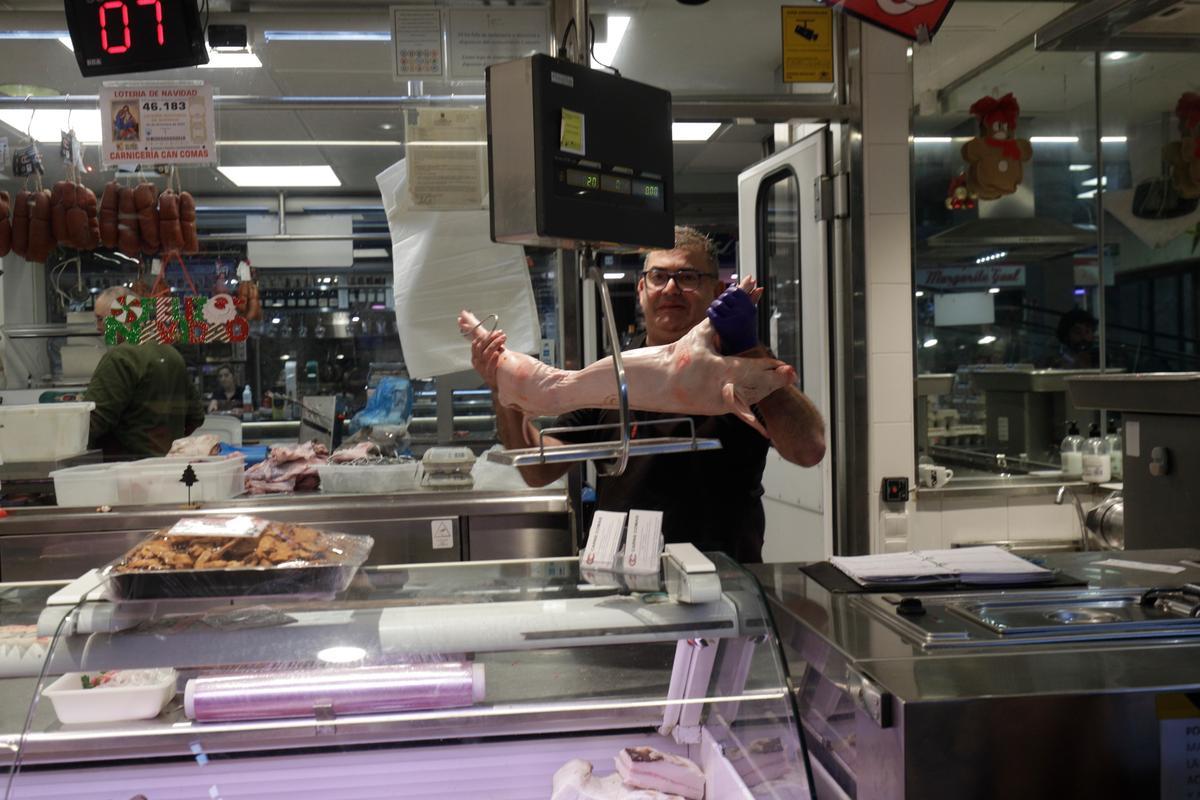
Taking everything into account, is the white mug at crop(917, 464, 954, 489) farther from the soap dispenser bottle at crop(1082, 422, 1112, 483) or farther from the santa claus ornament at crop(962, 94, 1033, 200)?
the santa claus ornament at crop(962, 94, 1033, 200)

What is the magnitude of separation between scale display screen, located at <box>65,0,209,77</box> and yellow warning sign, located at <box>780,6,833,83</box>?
2.26 metres

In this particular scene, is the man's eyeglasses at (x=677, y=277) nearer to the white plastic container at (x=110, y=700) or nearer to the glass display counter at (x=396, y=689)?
the glass display counter at (x=396, y=689)

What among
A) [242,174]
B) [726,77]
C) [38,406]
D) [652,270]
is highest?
[726,77]

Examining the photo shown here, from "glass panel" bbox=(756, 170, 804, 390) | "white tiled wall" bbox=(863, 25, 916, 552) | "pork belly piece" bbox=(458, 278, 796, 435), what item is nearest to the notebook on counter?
"pork belly piece" bbox=(458, 278, 796, 435)

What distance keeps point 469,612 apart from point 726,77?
4.27m

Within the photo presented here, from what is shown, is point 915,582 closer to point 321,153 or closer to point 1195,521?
point 1195,521

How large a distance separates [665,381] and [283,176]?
10.4ft

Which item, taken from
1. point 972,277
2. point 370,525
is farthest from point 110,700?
point 972,277

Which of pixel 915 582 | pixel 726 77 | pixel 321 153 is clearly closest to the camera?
pixel 915 582

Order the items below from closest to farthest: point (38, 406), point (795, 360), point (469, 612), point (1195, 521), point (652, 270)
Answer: point (469, 612) → point (652, 270) → point (1195, 521) → point (38, 406) → point (795, 360)

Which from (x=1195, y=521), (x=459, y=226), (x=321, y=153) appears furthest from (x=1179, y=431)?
(x=321, y=153)

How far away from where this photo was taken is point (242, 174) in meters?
3.95

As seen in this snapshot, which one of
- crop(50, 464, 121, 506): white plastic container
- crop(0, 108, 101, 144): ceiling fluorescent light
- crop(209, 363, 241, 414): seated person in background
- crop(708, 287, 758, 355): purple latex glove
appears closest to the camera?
crop(708, 287, 758, 355): purple latex glove

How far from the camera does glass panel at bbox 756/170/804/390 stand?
13.9 ft
